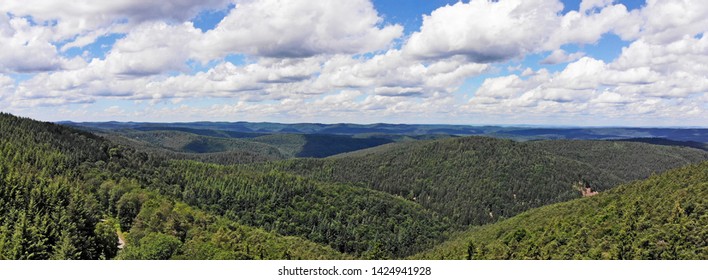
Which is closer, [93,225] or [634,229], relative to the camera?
[634,229]

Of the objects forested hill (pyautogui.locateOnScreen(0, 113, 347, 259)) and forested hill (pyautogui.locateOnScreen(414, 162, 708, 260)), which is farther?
forested hill (pyautogui.locateOnScreen(414, 162, 708, 260))

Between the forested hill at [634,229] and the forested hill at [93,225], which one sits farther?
the forested hill at [634,229]

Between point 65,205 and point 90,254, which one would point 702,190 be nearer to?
point 90,254

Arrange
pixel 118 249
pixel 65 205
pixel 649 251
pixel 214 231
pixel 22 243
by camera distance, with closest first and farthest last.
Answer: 1. pixel 22 243
2. pixel 649 251
3. pixel 118 249
4. pixel 65 205
5. pixel 214 231

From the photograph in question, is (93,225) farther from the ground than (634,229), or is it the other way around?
(634,229)

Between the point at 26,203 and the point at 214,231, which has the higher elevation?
the point at 26,203

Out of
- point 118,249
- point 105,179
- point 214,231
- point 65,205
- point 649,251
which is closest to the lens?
point 649,251

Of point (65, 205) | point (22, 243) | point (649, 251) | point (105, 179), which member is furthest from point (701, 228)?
point (105, 179)

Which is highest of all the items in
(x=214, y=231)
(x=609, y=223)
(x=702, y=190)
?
(x=702, y=190)
